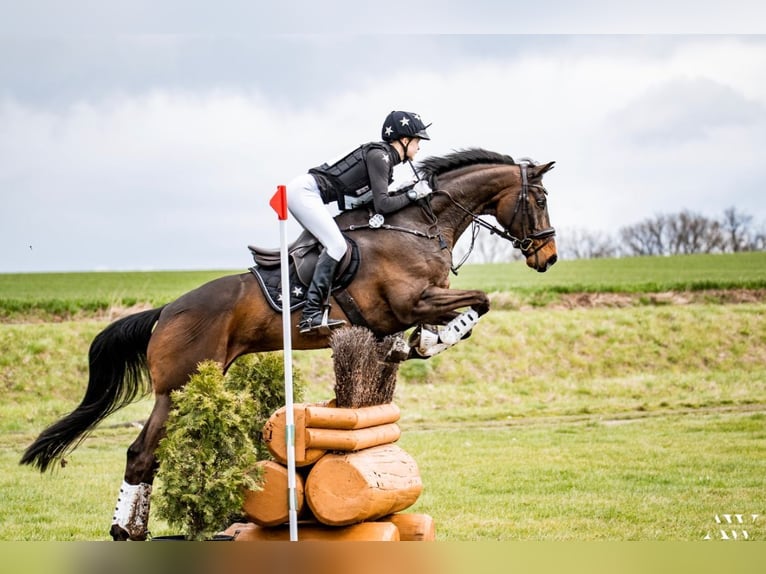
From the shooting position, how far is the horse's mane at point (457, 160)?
559 cm

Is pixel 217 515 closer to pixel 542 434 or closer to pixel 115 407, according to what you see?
pixel 115 407

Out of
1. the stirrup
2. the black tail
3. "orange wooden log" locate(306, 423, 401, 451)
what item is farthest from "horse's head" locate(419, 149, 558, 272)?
the black tail

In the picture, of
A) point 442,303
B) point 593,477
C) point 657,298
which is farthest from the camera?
point 657,298

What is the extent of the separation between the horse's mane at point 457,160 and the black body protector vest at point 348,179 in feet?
1.05

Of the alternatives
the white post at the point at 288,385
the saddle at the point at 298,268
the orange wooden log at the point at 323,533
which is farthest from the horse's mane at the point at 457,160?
the orange wooden log at the point at 323,533

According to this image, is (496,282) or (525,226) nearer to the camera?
(525,226)

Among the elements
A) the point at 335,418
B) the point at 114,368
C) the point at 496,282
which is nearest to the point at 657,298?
the point at 496,282

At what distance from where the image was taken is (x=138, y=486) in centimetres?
512

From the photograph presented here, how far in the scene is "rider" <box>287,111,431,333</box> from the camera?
5.17 m

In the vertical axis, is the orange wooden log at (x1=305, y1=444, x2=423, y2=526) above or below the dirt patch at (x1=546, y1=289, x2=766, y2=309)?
below

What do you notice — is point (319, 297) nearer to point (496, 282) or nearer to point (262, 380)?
point (262, 380)

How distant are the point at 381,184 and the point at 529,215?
0.87m

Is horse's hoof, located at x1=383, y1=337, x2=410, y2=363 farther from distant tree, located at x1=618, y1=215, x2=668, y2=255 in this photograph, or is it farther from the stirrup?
distant tree, located at x1=618, y1=215, x2=668, y2=255

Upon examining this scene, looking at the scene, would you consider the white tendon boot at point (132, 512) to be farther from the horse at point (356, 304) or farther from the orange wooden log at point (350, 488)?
the orange wooden log at point (350, 488)
